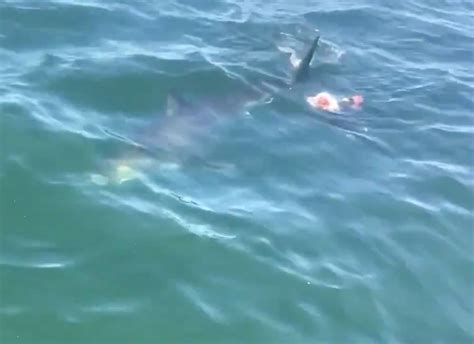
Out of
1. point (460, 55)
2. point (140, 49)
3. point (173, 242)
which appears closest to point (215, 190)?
point (173, 242)

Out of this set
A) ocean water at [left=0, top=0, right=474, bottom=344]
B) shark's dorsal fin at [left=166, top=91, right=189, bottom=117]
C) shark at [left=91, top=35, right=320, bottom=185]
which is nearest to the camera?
ocean water at [left=0, top=0, right=474, bottom=344]

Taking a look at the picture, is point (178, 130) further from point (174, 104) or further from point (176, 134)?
point (174, 104)

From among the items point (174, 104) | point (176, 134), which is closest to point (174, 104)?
point (174, 104)

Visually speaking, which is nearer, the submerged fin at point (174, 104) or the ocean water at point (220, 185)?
the ocean water at point (220, 185)

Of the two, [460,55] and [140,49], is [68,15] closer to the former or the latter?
[140,49]

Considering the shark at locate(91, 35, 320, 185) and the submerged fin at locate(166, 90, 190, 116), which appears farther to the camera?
the submerged fin at locate(166, 90, 190, 116)

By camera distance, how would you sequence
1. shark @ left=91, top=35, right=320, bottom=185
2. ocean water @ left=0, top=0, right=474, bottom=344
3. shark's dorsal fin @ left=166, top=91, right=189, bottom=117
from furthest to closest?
shark's dorsal fin @ left=166, top=91, right=189, bottom=117, shark @ left=91, top=35, right=320, bottom=185, ocean water @ left=0, top=0, right=474, bottom=344
